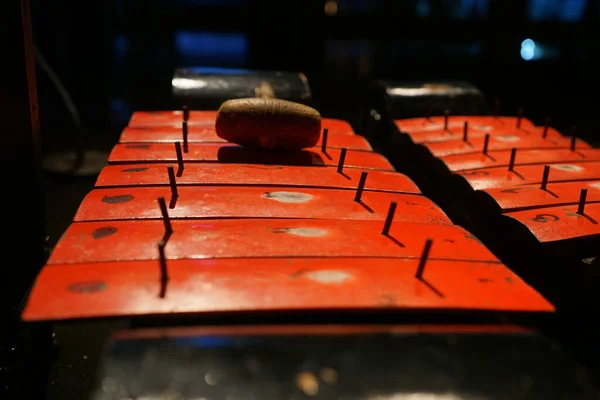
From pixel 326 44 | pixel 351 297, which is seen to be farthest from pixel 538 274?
pixel 326 44

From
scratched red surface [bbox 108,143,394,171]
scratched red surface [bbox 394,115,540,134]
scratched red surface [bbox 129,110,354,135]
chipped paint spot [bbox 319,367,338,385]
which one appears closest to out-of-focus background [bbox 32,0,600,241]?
scratched red surface [bbox 394,115,540,134]

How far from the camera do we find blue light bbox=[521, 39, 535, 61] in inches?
336

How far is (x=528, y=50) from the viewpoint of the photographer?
9.02m

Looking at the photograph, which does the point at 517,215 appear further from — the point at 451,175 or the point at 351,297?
the point at 351,297

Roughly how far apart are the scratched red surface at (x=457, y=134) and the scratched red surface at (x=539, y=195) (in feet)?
4.13

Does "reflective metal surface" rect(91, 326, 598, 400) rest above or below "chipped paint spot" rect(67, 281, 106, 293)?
below

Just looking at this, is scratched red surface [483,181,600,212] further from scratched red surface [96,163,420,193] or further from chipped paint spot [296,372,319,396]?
chipped paint spot [296,372,319,396]

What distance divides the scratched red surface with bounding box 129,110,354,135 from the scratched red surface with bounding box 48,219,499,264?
1.89 m

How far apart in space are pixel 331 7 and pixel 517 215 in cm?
711

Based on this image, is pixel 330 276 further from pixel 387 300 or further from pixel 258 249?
pixel 258 249

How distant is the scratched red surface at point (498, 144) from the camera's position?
4020mm

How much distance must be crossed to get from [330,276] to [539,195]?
177cm

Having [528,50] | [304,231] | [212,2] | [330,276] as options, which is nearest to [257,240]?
[304,231]

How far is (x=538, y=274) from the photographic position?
265cm
